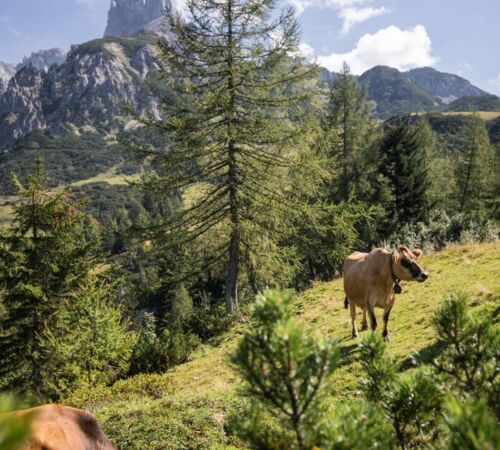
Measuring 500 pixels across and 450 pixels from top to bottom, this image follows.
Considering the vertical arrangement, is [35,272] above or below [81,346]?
above

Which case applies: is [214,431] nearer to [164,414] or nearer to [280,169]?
[164,414]

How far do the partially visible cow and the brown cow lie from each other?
213 inches

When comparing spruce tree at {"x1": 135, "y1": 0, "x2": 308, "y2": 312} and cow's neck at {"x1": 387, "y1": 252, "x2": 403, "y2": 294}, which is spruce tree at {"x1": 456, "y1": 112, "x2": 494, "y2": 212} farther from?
cow's neck at {"x1": 387, "y1": 252, "x2": 403, "y2": 294}

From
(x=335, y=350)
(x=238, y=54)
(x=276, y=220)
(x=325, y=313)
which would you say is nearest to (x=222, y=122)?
(x=238, y=54)

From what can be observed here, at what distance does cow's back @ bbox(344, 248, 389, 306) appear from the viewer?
29.5ft

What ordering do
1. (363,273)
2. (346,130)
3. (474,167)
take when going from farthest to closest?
1. (474,167)
2. (346,130)
3. (363,273)

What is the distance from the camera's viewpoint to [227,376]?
10.8 meters

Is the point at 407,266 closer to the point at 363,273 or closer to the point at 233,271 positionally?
the point at 363,273

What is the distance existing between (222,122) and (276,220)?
4.74 m

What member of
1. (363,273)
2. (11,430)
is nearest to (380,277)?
(363,273)

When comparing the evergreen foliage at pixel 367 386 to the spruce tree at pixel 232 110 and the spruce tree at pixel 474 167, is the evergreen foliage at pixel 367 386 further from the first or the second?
the spruce tree at pixel 474 167

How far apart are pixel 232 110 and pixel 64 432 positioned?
13501 mm

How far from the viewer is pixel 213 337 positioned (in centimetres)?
1670

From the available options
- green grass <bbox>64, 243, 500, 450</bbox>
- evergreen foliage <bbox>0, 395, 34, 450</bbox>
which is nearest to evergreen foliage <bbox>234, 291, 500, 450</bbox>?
green grass <bbox>64, 243, 500, 450</bbox>
